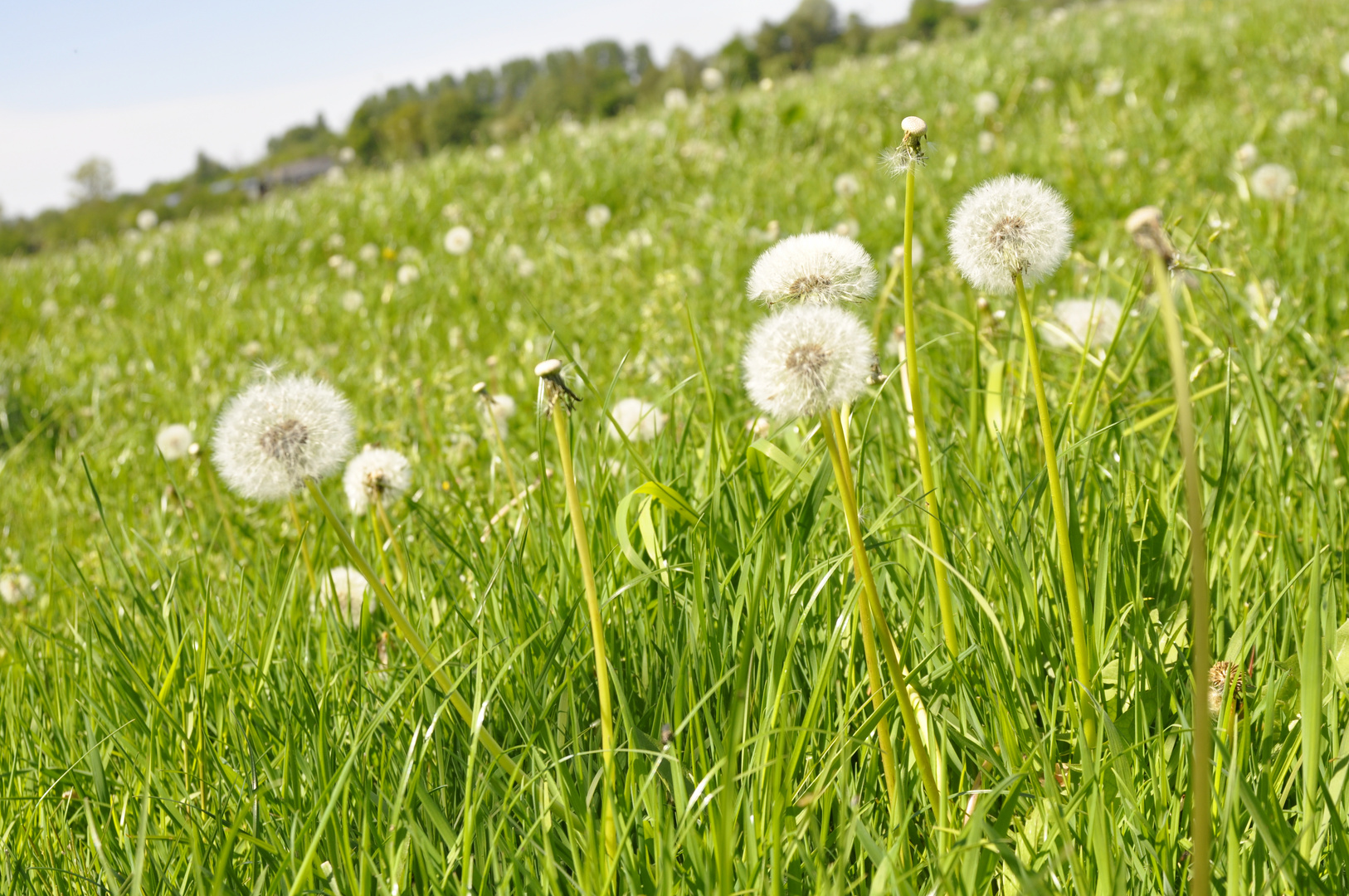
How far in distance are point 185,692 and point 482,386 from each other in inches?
29.9

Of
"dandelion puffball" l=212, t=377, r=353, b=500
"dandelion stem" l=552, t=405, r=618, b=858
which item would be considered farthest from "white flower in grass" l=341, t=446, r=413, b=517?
"dandelion stem" l=552, t=405, r=618, b=858

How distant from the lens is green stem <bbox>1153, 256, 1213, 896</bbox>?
1.98ft

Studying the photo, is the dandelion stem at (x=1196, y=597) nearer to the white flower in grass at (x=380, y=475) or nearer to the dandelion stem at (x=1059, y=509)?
the dandelion stem at (x=1059, y=509)

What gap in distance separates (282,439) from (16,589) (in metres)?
1.81

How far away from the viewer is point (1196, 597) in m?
0.65

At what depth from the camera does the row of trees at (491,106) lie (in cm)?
1394

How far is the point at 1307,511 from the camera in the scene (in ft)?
5.58

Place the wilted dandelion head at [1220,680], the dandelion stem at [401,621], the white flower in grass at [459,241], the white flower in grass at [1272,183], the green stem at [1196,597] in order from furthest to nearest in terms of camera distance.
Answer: the white flower in grass at [459,241], the white flower in grass at [1272,183], the wilted dandelion head at [1220,680], the dandelion stem at [401,621], the green stem at [1196,597]

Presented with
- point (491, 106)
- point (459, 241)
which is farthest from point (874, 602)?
point (491, 106)

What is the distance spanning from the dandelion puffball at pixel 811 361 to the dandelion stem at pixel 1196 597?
437 mm

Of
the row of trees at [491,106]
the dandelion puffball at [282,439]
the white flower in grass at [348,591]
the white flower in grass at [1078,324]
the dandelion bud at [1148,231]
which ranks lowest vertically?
the white flower in grass at [348,591]

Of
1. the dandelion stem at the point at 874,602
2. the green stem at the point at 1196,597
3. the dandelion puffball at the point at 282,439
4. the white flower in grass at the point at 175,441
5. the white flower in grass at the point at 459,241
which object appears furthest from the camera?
the white flower in grass at the point at 459,241

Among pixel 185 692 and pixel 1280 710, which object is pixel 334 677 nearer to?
pixel 185 692

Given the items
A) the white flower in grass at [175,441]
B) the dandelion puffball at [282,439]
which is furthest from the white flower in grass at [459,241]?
the dandelion puffball at [282,439]
